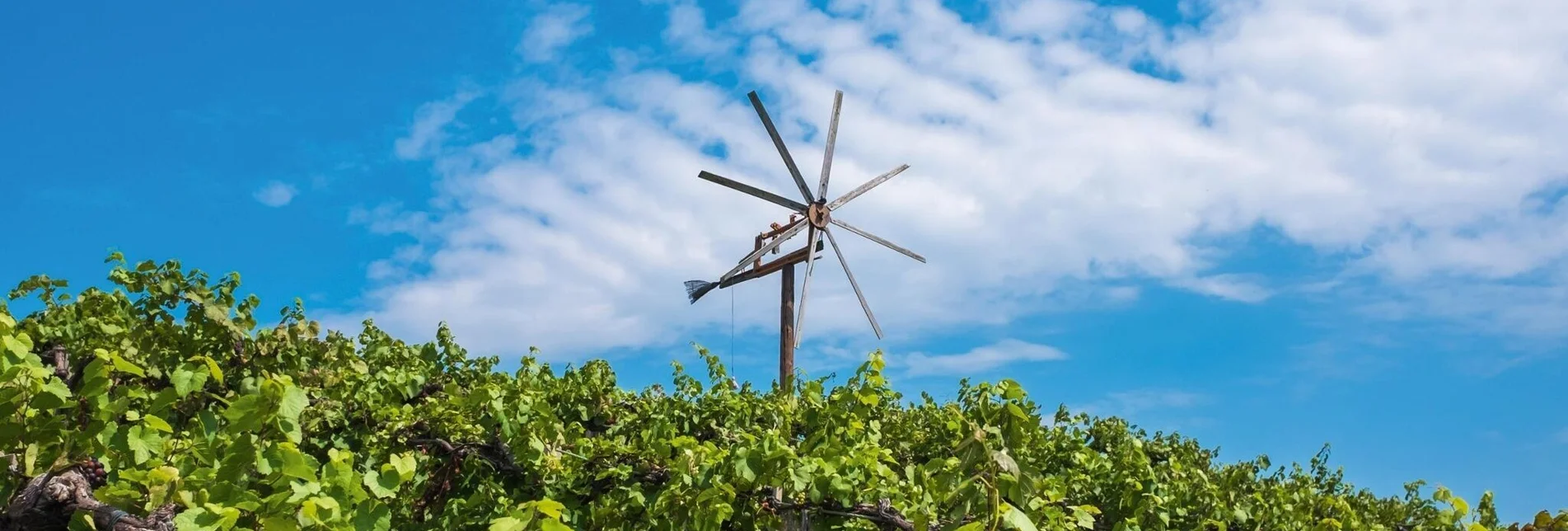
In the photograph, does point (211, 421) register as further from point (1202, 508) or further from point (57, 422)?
point (1202, 508)

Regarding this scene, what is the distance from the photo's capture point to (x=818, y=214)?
62.0ft

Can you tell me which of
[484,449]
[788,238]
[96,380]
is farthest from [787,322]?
[96,380]

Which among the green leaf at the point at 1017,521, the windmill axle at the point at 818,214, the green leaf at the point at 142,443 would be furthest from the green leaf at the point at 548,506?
the windmill axle at the point at 818,214

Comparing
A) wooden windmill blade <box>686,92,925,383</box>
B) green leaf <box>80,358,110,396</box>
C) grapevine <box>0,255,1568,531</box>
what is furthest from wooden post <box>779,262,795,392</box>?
green leaf <box>80,358,110,396</box>

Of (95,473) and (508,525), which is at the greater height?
(95,473)

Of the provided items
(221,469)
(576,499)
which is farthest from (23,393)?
(576,499)

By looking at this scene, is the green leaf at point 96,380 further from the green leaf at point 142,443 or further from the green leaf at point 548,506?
the green leaf at point 548,506

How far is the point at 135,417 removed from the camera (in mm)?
4012

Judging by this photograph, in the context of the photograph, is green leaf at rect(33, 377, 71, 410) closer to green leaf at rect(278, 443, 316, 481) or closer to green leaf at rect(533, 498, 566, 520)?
green leaf at rect(278, 443, 316, 481)

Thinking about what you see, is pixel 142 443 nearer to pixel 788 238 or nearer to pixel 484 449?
pixel 484 449

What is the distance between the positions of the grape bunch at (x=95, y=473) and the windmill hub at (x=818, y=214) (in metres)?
15.2

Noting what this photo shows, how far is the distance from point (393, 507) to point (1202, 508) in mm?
5378

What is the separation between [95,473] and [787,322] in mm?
13913

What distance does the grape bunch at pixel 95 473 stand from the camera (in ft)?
12.4
